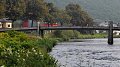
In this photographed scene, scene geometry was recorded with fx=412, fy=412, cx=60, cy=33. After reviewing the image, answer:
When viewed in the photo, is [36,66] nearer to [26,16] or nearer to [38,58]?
[38,58]

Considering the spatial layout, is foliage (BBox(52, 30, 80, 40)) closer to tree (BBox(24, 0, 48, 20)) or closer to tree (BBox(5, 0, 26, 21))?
tree (BBox(24, 0, 48, 20))

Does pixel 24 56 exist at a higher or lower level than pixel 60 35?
higher

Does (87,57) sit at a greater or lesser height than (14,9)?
lesser

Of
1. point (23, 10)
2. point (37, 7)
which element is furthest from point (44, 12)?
point (23, 10)

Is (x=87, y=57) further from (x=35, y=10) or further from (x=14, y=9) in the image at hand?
(x=35, y=10)

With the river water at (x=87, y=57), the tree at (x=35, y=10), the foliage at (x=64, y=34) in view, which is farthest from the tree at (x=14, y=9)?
the river water at (x=87, y=57)

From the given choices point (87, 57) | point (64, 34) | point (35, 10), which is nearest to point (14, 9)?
point (35, 10)

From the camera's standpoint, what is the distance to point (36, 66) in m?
30.0

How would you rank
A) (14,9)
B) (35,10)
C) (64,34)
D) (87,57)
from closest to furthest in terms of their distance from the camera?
(87,57) → (14,9) → (35,10) → (64,34)

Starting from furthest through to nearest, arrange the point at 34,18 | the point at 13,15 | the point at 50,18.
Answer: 1. the point at 50,18
2. the point at 34,18
3. the point at 13,15

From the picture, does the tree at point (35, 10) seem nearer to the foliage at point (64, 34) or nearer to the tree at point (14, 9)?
the foliage at point (64, 34)

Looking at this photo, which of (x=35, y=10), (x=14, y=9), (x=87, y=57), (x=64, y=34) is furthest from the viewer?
(x=64, y=34)

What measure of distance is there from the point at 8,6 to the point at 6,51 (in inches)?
4869

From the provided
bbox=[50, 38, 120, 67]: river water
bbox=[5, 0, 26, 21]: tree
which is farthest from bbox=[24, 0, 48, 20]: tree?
bbox=[50, 38, 120, 67]: river water
